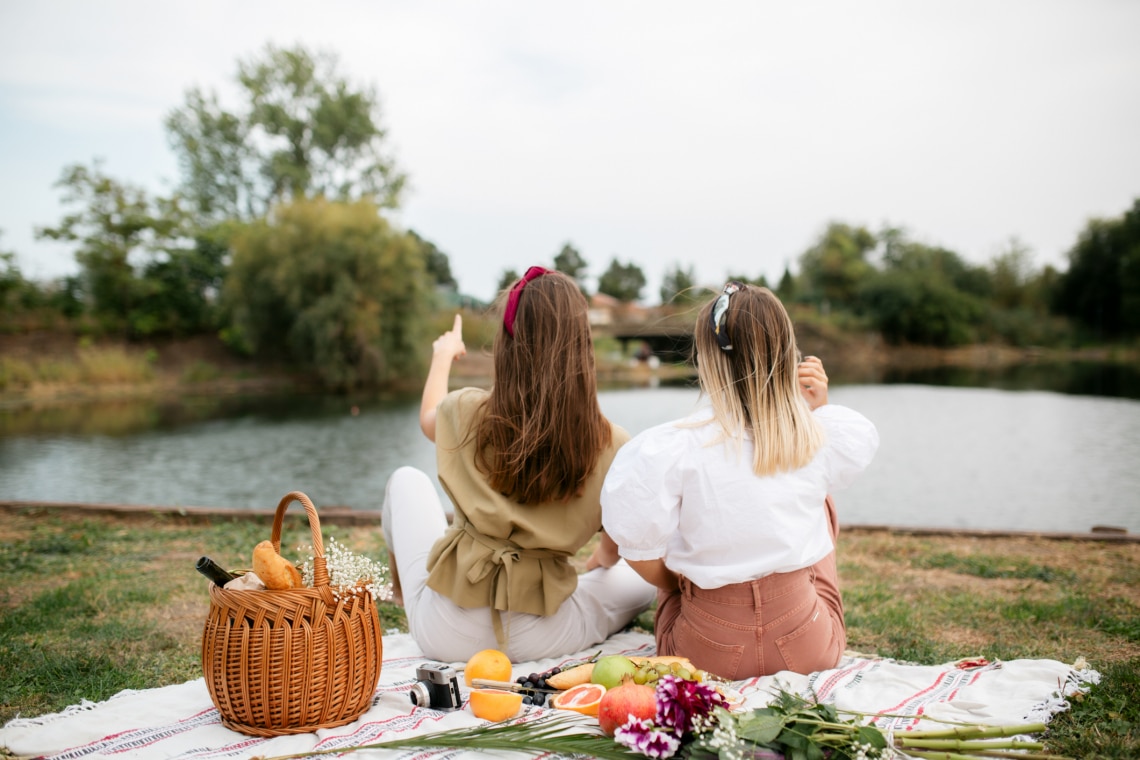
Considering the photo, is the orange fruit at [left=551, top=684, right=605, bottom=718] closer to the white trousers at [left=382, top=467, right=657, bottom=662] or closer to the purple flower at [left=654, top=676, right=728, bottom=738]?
the purple flower at [left=654, top=676, right=728, bottom=738]

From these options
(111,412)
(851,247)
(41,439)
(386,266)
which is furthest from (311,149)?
(851,247)

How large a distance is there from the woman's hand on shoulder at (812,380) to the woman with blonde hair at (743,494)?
0.18m

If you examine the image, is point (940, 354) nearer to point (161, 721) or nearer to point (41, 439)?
point (41, 439)

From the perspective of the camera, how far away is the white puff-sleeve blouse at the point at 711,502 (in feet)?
7.09

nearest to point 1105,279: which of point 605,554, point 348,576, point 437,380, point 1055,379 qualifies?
point 1055,379

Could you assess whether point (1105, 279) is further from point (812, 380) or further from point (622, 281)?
point (812, 380)

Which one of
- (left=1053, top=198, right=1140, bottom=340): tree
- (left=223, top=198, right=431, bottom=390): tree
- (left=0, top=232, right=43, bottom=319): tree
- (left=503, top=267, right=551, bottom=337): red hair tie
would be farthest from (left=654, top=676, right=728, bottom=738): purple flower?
(left=1053, top=198, right=1140, bottom=340): tree

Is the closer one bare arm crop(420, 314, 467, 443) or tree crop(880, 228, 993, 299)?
bare arm crop(420, 314, 467, 443)

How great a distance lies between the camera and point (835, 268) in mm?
58656

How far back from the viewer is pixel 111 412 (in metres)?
17.7

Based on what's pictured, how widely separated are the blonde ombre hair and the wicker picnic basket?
1.22 meters

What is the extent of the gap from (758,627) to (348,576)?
1.24 m

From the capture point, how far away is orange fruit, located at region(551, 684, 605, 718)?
2.17 meters

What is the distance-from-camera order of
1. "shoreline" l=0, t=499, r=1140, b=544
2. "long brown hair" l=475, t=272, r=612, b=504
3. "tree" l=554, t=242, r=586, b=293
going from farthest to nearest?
"tree" l=554, t=242, r=586, b=293, "shoreline" l=0, t=499, r=1140, b=544, "long brown hair" l=475, t=272, r=612, b=504
